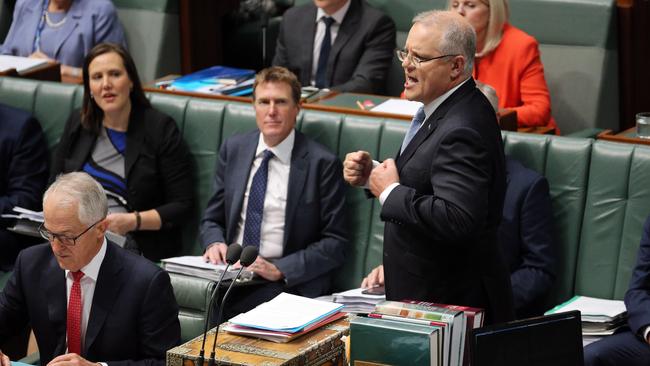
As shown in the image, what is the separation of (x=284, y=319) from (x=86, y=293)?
0.61m

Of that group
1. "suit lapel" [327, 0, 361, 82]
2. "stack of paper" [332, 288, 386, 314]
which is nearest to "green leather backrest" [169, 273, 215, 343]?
"stack of paper" [332, 288, 386, 314]

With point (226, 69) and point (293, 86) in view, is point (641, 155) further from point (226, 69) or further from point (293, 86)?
point (226, 69)

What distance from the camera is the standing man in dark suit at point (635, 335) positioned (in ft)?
11.0

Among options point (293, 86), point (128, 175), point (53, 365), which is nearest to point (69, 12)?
point (128, 175)

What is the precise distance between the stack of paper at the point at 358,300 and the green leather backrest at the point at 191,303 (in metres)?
0.42

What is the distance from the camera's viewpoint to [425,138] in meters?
2.86

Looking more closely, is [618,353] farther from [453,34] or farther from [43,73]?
[43,73]

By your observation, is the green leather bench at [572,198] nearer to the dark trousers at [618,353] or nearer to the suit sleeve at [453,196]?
the dark trousers at [618,353]

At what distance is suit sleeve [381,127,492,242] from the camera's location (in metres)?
2.73

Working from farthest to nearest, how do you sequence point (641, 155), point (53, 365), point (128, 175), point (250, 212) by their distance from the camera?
1. point (128, 175)
2. point (250, 212)
3. point (641, 155)
4. point (53, 365)

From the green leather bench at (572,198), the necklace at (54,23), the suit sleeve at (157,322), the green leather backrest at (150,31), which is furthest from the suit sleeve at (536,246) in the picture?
the necklace at (54,23)

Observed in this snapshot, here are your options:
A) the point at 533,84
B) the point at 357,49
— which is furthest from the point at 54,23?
the point at 533,84

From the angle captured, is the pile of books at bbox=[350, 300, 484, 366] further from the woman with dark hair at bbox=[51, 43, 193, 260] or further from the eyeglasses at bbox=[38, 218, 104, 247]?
the woman with dark hair at bbox=[51, 43, 193, 260]

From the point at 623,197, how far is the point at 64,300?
5.83 ft
